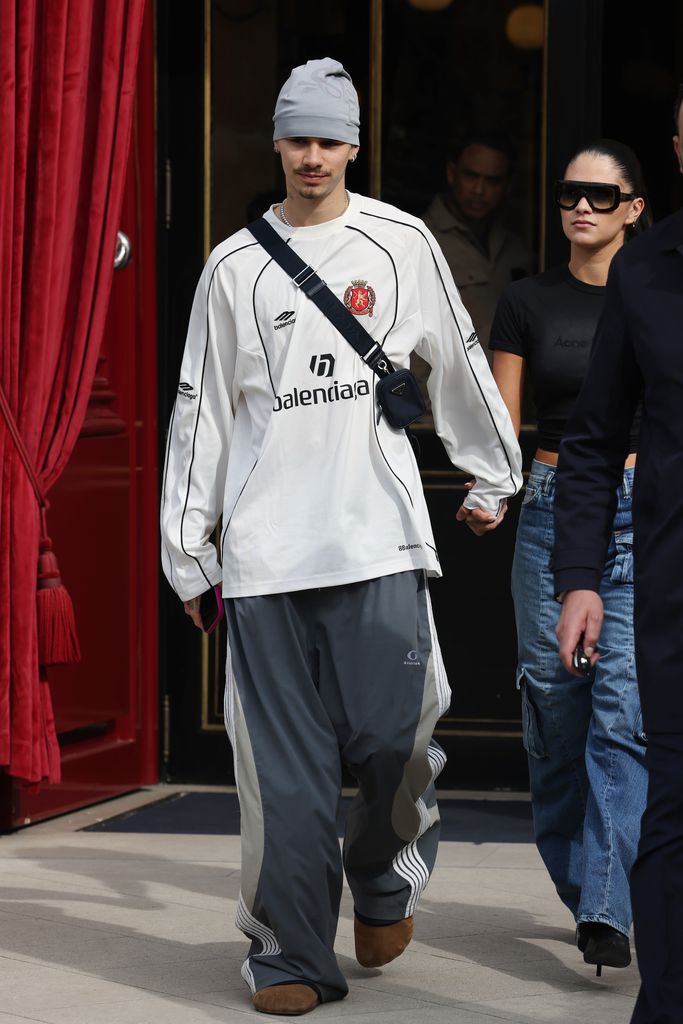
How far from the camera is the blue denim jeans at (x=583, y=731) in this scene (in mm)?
4219

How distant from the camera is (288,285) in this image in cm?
403

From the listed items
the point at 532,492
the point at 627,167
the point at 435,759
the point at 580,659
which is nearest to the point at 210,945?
the point at 435,759

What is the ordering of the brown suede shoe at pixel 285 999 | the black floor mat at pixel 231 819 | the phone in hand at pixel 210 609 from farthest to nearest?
the black floor mat at pixel 231 819
the phone in hand at pixel 210 609
the brown suede shoe at pixel 285 999

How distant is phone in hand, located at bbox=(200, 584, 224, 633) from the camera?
13.7 ft

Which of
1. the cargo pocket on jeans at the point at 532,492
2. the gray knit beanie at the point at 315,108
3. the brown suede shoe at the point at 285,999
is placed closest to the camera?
the brown suede shoe at the point at 285,999

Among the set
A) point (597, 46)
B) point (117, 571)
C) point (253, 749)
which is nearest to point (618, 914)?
point (253, 749)

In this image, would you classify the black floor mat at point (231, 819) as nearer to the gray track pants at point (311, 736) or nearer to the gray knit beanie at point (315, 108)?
the gray track pants at point (311, 736)

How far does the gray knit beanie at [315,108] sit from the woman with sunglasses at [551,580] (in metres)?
0.69

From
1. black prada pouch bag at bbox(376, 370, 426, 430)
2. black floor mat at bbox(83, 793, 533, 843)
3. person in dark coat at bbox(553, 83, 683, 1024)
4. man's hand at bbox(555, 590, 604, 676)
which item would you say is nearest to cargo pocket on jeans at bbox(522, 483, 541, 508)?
black prada pouch bag at bbox(376, 370, 426, 430)

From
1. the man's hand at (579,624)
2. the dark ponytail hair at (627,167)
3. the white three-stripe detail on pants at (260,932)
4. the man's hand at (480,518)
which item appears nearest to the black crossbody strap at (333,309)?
the man's hand at (480,518)

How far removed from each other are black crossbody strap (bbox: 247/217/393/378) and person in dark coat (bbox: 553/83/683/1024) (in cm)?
83

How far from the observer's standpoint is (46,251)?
5598 mm

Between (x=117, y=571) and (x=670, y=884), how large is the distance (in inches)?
145

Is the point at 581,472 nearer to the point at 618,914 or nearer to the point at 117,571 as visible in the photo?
the point at 618,914
